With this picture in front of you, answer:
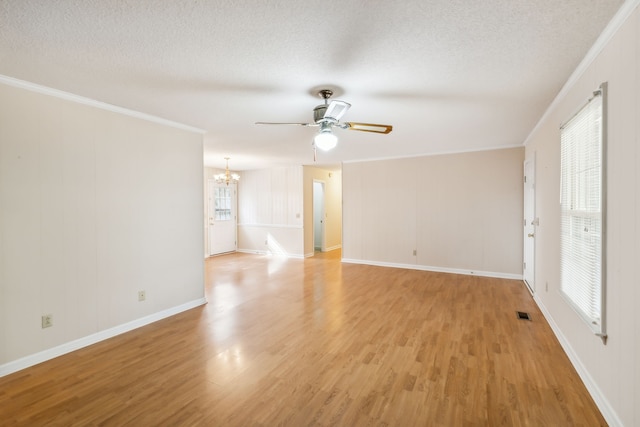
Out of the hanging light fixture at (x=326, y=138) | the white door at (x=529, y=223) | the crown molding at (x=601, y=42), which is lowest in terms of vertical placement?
the white door at (x=529, y=223)

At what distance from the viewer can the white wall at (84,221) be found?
2562 millimetres

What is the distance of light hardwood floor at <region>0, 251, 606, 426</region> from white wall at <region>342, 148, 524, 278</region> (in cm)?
166

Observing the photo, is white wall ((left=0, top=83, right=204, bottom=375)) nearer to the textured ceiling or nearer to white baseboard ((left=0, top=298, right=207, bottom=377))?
white baseboard ((left=0, top=298, right=207, bottom=377))

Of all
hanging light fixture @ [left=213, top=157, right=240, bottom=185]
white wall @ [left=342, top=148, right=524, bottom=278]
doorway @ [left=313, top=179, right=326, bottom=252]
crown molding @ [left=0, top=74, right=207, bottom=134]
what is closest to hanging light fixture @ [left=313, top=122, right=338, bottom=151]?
crown molding @ [left=0, top=74, right=207, bottom=134]

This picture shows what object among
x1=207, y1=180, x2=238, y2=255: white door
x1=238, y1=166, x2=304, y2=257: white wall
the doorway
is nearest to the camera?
x1=238, y1=166, x2=304, y2=257: white wall

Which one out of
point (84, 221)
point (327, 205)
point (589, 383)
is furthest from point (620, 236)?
point (327, 205)

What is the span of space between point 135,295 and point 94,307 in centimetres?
42

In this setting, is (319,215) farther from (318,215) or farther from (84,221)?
(84,221)

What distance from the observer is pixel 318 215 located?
30.4 ft

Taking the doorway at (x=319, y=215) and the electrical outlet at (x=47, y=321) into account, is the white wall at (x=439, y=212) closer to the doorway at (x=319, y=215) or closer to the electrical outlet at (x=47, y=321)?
the doorway at (x=319, y=215)

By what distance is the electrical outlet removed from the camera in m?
2.72

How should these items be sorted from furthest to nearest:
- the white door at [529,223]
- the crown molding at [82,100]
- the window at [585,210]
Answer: the white door at [529,223], the crown molding at [82,100], the window at [585,210]

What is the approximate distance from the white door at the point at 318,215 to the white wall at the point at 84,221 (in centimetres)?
503

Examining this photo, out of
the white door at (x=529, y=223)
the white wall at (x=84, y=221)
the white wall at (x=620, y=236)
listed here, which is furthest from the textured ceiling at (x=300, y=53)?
the white door at (x=529, y=223)
